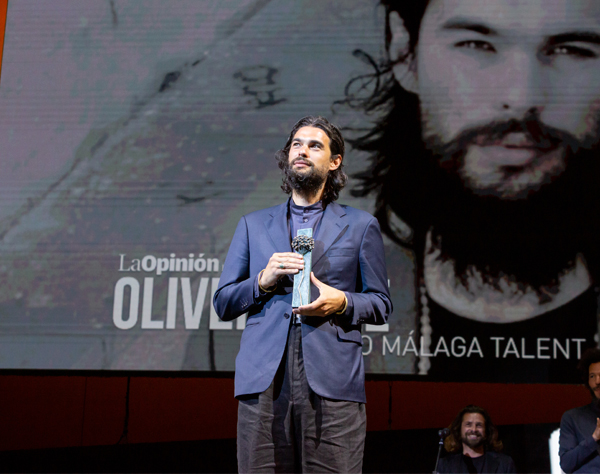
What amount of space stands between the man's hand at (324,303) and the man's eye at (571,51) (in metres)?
2.64

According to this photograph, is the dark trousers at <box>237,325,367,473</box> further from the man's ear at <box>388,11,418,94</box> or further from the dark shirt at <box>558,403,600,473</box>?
the man's ear at <box>388,11,418,94</box>

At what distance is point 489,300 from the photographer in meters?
3.37

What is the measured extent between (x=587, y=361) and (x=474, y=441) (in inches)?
29.5

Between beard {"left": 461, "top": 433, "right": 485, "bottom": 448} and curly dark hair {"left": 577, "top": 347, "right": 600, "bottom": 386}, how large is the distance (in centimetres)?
63

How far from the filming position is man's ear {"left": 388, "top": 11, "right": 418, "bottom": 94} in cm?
356

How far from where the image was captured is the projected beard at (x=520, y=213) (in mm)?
3359

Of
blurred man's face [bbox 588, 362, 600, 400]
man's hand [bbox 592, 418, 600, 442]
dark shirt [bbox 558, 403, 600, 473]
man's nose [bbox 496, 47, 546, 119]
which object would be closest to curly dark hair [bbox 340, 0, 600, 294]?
man's nose [bbox 496, 47, 546, 119]

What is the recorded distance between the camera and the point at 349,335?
160 centimetres

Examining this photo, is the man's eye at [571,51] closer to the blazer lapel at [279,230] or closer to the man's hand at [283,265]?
the blazer lapel at [279,230]

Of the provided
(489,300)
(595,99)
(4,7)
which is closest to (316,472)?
(489,300)

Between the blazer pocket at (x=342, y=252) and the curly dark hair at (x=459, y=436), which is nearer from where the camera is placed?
the blazer pocket at (x=342, y=252)

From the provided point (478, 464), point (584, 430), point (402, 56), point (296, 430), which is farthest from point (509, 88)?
point (296, 430)

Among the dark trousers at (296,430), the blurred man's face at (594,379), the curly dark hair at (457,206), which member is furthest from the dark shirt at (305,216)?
the blurred man's face at (594,379)

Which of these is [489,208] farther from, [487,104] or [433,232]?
[487,104]
